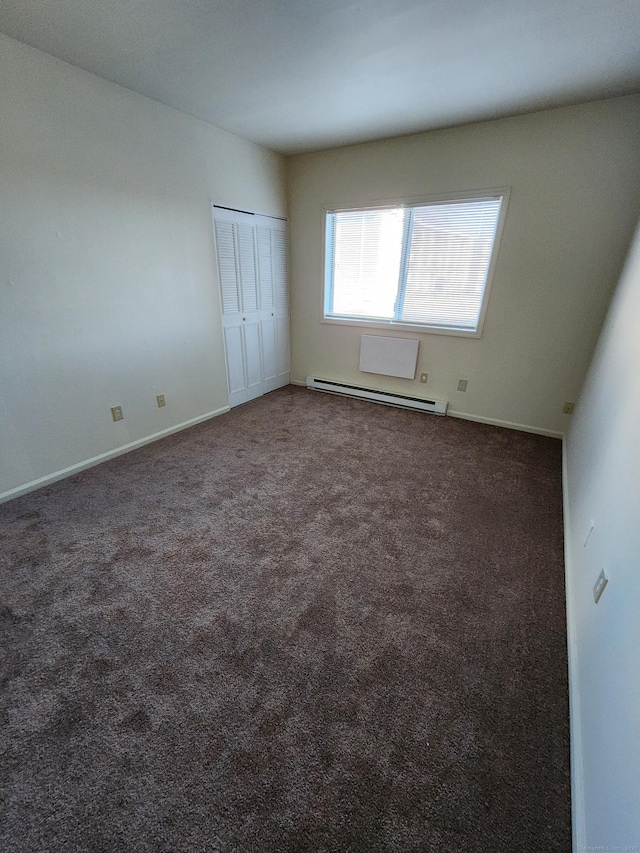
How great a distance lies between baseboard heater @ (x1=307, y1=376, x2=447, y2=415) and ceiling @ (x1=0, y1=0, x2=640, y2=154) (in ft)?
8.03

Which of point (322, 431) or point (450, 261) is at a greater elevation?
point (450, 261)

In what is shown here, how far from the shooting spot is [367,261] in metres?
3.81

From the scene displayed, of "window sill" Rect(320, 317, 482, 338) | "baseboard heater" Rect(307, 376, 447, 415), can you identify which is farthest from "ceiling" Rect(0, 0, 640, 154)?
"baseboard heater" Rect(307, 376, 447, 415)

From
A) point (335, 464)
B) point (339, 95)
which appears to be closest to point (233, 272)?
point (339, 95)

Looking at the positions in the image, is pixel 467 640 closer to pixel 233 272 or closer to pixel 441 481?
pixel 441 481

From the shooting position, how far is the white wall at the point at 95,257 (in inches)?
82.0

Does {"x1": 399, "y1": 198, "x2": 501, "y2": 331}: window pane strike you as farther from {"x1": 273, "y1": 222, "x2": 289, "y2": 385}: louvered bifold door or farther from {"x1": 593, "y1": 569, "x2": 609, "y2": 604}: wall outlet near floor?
{"x1": 593, "y1": 569, "x2": 609, "y2": 604}: wall outlet near floor

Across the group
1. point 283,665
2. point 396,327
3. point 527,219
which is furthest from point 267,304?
point 283,665

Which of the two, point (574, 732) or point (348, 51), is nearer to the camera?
point (574, 732)

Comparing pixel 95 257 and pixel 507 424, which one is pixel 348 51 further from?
pixel 507 424

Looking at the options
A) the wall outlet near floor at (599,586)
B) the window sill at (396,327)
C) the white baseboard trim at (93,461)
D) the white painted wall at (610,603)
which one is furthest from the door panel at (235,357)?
the wall outlet near floor at (599,586)

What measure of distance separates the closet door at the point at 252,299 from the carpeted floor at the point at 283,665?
5.84 feet

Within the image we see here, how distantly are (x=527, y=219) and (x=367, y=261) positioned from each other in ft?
4.98

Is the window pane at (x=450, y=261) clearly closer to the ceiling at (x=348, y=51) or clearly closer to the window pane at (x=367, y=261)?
the window pane at (x=367, y=261)
